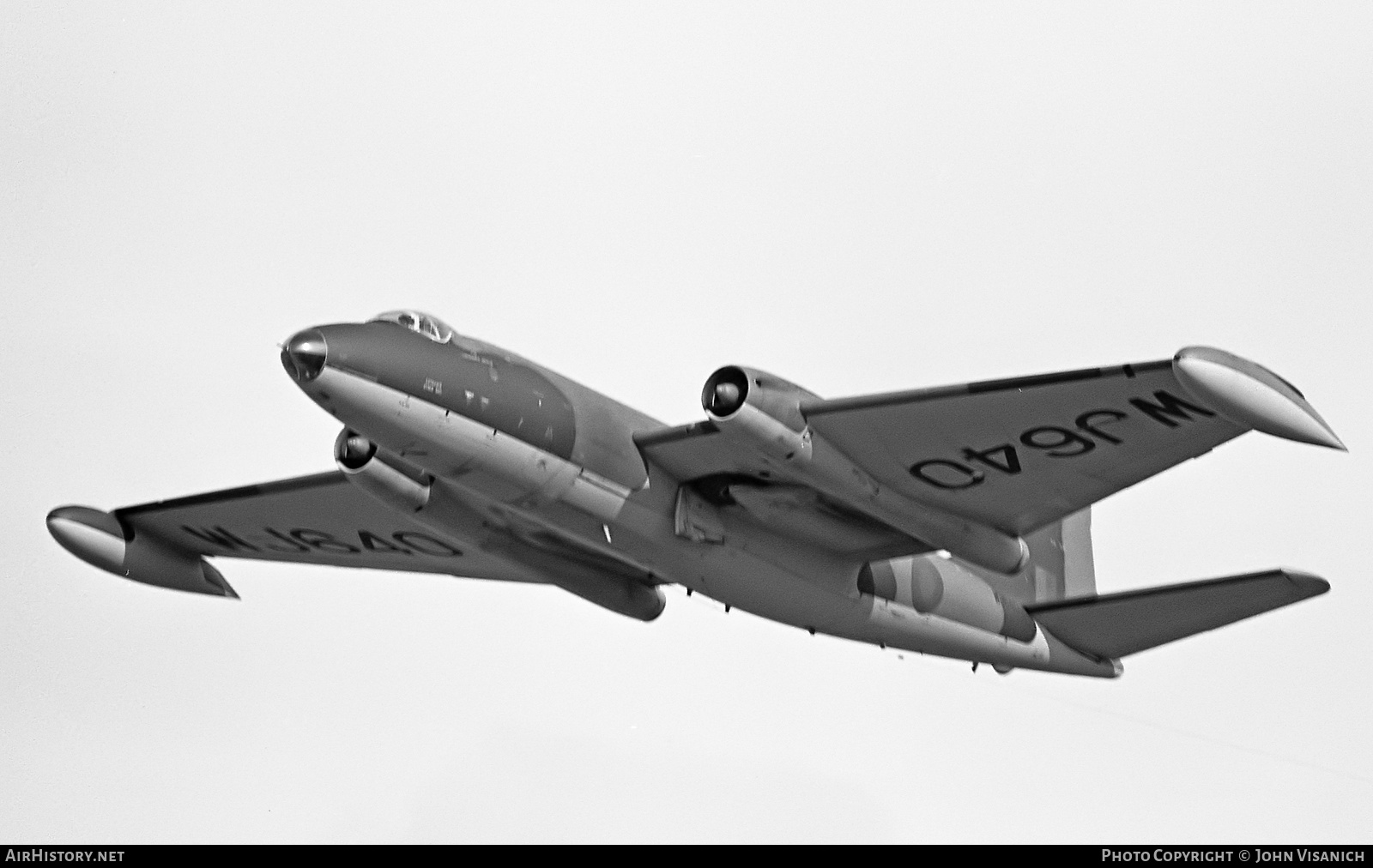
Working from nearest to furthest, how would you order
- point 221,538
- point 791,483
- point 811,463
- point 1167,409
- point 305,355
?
1. point 305,355
2. point 1167,409
3. point 811,463
4. point 791,483
5. point 221,538

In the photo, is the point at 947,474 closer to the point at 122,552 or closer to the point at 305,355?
the point at 305,355

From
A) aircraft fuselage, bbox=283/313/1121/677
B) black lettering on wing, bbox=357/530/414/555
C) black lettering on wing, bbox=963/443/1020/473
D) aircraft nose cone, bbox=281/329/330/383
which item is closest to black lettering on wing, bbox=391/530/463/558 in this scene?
black lettering on wing, bbox=357/530/414/555

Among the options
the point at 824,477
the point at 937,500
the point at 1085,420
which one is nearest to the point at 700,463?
the point at 824,477

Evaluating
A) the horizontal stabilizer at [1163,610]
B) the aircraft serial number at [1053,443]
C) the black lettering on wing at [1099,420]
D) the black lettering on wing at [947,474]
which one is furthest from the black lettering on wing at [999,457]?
the horizontal stabilizer at [1163,610]

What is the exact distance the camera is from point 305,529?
2928 centimetres

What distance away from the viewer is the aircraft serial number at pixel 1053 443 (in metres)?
21.3

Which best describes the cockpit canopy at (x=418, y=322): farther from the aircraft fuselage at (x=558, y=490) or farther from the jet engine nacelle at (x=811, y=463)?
the jet engine nacelle at (x=811, y=463)

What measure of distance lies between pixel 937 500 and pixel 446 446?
6.82m

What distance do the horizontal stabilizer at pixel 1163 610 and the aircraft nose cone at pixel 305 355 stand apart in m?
13.0

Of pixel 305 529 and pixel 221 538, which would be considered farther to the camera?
pixel 221 538

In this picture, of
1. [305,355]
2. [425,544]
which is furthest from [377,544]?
[305,355]

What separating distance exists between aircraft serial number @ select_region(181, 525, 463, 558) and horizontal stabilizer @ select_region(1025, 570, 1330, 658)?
998 cm

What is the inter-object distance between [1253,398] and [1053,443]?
3707 mm
